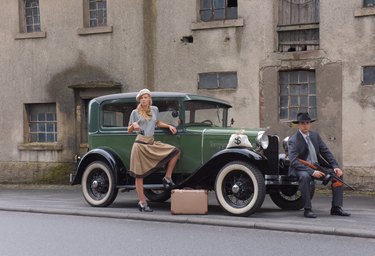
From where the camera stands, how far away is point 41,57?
17.2 meters

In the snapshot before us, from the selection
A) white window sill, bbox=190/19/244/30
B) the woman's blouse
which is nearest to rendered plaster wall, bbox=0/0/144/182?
white window sill, bbox=190/19/244/30

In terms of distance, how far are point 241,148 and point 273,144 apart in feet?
1.90

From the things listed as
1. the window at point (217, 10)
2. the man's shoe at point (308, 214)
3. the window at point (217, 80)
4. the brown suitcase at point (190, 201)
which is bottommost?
the man's shoe at point (308, 214)

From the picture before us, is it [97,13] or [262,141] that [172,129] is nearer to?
[262,141]

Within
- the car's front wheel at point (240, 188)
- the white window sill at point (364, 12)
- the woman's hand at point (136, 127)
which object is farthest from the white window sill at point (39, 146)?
the white window sill at point (364, 12)

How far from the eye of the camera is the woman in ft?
31.8

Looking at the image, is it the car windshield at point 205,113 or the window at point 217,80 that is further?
the window at point 217,80

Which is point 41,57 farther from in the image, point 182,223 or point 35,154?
point 182,223

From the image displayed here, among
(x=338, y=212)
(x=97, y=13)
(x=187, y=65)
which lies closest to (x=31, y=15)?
(x=97, y=13)

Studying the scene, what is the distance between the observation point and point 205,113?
10.5 metres

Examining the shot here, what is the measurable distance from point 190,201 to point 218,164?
2.53ft

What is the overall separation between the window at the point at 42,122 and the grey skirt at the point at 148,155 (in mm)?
8202

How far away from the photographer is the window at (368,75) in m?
13.4

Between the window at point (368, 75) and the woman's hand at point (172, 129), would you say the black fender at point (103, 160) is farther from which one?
the window at point (368, 75)
